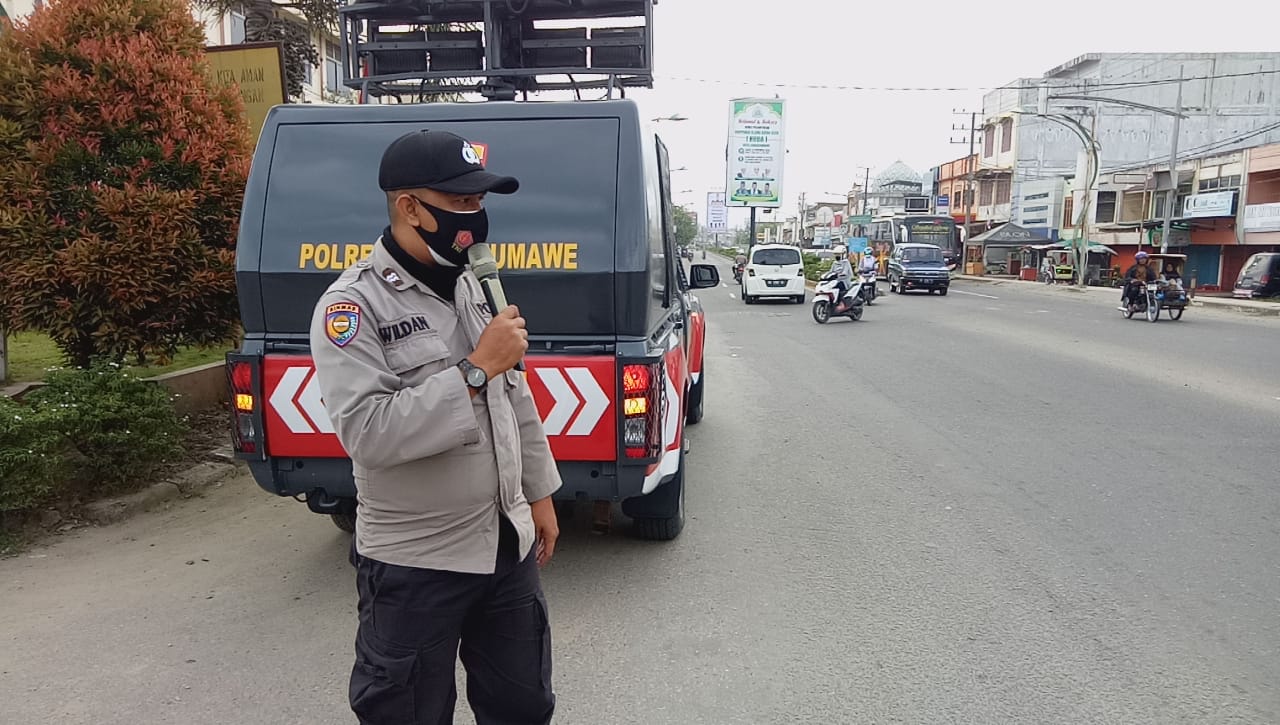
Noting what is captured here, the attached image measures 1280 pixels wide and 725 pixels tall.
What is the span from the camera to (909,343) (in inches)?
585

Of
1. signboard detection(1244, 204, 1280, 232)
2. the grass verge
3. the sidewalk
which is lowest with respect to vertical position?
the sidewalk

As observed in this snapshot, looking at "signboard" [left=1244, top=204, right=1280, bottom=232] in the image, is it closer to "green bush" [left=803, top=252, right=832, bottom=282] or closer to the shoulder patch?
"green bush" [left=803, top=252, right=832, bottom=282]

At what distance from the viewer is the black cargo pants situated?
6.75 ft

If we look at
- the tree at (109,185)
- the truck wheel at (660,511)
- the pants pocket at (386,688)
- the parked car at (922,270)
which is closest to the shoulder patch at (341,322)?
the pants pocket at (386,688)

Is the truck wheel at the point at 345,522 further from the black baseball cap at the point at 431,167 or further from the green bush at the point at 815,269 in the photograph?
the green bush at the point at 815,269

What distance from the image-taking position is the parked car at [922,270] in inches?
1225

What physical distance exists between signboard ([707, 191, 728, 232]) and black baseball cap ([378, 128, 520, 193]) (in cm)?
5869

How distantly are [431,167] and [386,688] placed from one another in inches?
47.4

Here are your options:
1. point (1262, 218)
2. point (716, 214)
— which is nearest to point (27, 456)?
point (1262, 218)

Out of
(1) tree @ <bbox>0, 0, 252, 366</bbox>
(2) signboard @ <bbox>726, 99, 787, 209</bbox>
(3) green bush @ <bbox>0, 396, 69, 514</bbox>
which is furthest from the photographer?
(2) signboard @ <bbox>726, 99, 787, 209</bbox>

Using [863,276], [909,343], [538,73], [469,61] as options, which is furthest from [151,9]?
[863,276]

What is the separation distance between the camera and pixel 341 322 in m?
1.94

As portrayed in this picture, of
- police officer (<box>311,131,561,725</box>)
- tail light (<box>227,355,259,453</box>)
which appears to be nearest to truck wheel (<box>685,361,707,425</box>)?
tail light (<box>227,355,259,453</box>)

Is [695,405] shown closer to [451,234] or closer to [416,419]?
[451,234]
